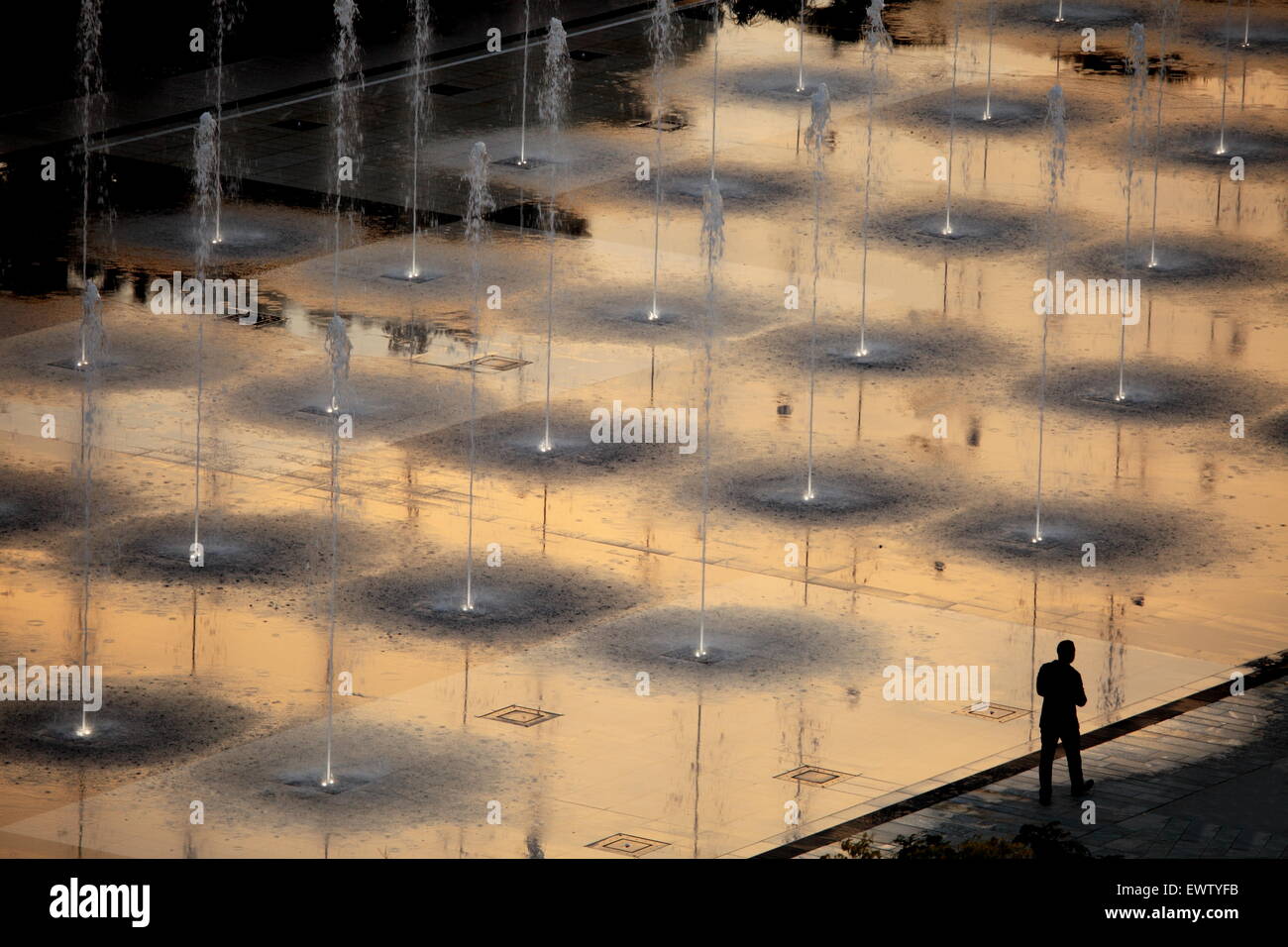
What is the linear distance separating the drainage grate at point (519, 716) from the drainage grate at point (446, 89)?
17.8 meters

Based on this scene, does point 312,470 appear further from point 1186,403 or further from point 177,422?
point 1186,403

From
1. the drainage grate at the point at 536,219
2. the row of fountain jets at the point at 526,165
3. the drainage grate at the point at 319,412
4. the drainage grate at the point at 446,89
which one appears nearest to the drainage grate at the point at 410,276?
the row of fountain jets at the point at 526,165

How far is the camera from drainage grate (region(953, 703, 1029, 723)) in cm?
1780

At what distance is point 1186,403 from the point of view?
79.5 feet

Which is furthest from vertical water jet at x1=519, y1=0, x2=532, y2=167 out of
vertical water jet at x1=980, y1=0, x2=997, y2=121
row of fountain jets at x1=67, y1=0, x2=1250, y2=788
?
vertical water jet at x1=980, y1=0, x2=997, y2=121

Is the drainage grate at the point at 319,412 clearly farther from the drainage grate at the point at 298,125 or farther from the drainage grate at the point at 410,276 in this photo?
the drainage grate at the point at 298,125

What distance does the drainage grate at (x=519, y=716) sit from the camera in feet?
57.7

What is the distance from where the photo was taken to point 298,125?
32.8m

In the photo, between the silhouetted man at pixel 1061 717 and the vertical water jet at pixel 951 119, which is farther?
the vertical water jet at pixel 951 119

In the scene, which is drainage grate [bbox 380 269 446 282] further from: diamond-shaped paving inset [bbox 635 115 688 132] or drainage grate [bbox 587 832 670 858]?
A: drainage grate [bbox 587 832 670 858]

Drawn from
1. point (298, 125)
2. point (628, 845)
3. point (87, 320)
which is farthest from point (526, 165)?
point (628, 845)

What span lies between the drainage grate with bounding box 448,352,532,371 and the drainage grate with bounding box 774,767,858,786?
27.6 feet
